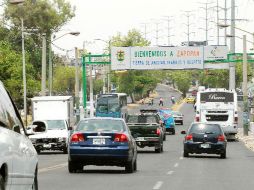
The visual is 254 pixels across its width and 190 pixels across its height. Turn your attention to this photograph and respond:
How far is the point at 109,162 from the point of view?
2484 centimetres

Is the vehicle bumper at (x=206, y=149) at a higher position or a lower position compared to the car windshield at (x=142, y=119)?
lower

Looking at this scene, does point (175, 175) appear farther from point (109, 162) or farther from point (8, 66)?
point (8, 66)

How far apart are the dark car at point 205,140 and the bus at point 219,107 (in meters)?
25.4

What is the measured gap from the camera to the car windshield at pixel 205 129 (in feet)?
128

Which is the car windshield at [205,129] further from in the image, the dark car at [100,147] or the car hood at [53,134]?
the dark car at [100,147]

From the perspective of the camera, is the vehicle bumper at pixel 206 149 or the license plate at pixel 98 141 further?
the vehicle bumper at pixel 206 149

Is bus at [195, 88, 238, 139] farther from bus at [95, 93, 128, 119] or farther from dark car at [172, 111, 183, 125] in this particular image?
dark car at [172, 111, 183, 125]

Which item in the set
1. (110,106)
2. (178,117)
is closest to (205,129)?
(110,106)

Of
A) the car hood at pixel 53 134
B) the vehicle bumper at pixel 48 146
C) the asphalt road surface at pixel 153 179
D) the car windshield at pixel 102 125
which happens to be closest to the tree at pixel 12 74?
the car hood at pixel 53 134

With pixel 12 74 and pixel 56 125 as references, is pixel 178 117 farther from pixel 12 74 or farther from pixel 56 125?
pixel 56 125

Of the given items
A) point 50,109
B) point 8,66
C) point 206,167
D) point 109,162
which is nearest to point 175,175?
point 109,162

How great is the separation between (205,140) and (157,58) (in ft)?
145

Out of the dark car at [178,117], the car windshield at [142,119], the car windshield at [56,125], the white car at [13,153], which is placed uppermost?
the white car at [13,153]

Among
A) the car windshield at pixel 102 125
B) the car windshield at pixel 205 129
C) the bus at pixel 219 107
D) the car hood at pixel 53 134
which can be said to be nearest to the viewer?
the car windshield at pixel 102 125
